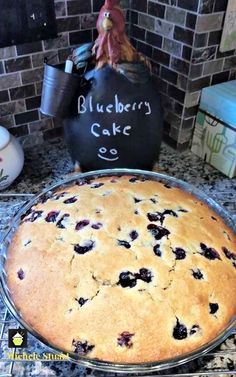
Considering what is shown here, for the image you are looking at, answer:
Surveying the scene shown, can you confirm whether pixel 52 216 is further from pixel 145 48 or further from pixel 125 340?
pixel 145 48

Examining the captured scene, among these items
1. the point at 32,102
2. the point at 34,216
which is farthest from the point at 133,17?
the point at 34,216

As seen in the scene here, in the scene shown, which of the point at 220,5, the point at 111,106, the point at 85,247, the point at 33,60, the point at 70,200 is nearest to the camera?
the point at 85,247

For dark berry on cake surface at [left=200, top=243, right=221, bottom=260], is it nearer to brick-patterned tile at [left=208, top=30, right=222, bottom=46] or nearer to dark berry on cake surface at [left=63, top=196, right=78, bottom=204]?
dark berry on cake surface at [left=63, top=196, right=78, bottom=204]

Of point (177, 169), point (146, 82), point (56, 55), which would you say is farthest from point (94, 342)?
point (56, 55)

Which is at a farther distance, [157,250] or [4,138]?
[4,138]

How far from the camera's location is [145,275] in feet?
1.93

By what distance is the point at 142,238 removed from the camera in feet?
2.09

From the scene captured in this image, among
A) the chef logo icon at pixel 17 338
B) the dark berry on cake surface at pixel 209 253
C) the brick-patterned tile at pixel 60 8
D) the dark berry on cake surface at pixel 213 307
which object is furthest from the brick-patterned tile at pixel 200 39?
the chef logo icon at pixel 17 338

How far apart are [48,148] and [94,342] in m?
0.75

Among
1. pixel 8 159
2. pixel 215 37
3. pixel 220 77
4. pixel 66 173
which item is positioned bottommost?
pixel 66 173

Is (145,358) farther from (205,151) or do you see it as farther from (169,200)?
(205,151)

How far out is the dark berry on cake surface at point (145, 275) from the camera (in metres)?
0.58

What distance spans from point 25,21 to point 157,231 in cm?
65

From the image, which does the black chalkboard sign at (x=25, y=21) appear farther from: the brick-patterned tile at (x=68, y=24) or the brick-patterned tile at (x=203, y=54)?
the brick-patterned tile at (x=203, y=54)
